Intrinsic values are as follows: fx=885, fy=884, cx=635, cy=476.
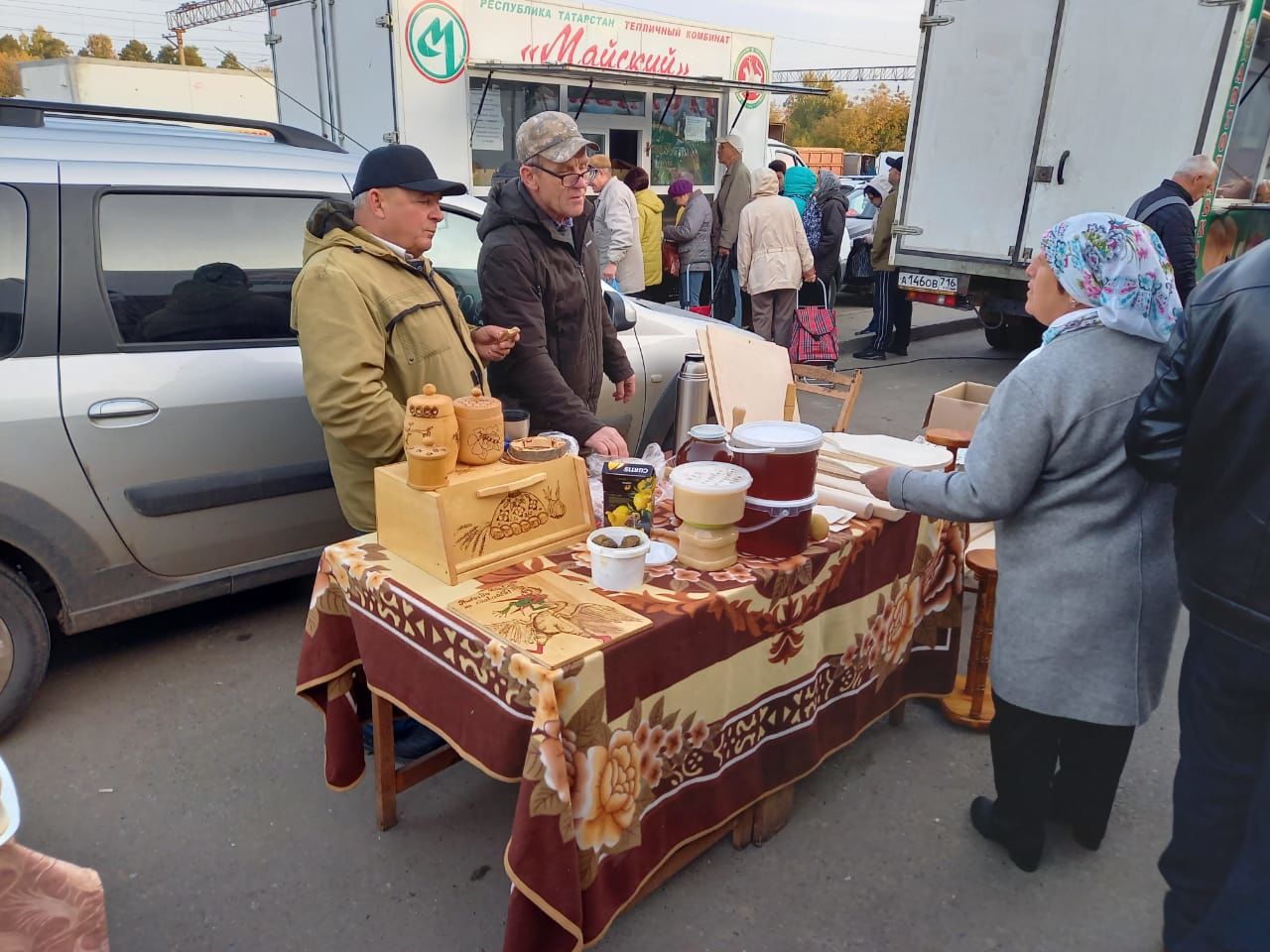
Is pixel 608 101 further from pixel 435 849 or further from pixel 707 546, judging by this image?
pixel 435 849

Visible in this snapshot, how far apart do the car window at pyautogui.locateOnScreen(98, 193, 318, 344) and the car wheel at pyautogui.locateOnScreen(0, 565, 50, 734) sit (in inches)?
34.1

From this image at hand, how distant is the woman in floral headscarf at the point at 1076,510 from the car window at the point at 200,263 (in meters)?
2.28

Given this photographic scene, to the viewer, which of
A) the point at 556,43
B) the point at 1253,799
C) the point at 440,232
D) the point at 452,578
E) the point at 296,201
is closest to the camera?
the point at 1253,799

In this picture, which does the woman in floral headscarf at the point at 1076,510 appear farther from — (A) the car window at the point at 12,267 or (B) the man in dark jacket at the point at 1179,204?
(B) the man in dark jacket at the point at 1179,204

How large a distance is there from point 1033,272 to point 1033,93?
6.04 metres

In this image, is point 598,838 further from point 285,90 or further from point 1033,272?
point 285,90

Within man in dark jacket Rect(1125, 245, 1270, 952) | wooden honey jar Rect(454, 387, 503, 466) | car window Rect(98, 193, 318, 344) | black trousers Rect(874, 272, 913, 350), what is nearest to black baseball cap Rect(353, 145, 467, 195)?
wooden honey jar Rect(454, 387, 503, 466)

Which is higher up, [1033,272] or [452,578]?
[1033,272]

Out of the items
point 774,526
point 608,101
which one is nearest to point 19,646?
point 774,526

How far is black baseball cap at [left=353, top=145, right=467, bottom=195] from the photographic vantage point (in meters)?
2.43

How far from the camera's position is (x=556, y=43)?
9.28 metres

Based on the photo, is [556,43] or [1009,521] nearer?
[1009,521]

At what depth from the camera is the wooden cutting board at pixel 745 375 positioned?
320cm

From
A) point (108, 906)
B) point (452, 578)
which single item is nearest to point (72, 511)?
point (108, 906)
